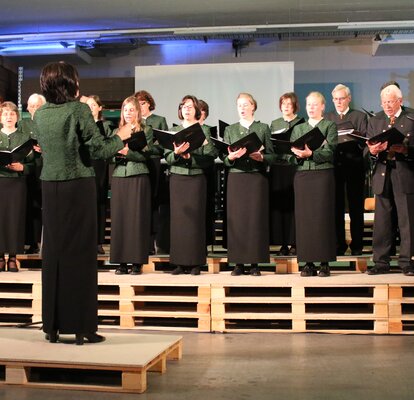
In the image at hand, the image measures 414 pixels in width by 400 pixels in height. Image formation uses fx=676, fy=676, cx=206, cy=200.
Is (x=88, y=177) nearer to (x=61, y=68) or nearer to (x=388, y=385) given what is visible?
(x=61, y=68)

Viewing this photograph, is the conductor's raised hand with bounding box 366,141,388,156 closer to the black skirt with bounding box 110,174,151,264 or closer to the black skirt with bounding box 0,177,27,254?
the black skirt with bounding box 110,174,151,264

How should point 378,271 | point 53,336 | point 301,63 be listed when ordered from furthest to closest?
point 301,63 < point 378,271 < point 53,336

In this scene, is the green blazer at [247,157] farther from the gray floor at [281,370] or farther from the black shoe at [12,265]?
the black shoe at [12,265]

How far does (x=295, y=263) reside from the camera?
5.89m

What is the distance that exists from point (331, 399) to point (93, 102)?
401 centimetres

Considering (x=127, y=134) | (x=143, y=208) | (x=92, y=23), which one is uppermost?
(x=92, y=23)

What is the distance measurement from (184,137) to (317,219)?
1285 mm

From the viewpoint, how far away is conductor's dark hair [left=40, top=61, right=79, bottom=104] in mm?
3670

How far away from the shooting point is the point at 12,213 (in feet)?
20.4

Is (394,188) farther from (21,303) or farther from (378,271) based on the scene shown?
(21,303)

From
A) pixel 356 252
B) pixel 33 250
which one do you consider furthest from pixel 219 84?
pixel 356 252

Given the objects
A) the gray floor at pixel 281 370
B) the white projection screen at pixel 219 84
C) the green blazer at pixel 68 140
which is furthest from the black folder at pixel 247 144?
the white projection screen at pixel 219 84

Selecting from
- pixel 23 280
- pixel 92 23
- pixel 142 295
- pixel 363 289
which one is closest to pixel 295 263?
pixel 363 289

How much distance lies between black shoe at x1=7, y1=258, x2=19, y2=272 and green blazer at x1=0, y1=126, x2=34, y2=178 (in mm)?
767
